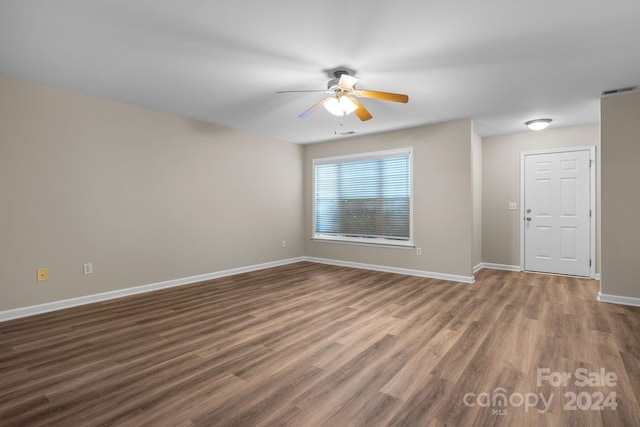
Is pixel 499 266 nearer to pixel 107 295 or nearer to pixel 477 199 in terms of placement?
pixel 477 199

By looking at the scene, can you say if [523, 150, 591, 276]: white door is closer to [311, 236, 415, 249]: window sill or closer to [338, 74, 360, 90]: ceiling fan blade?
[311, 236, 415, 249]: window sill

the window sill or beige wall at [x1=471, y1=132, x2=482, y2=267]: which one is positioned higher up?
beige wall at [x1=471, y1=132, x2=482, y2=267]

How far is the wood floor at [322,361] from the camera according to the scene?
1701 millimetres

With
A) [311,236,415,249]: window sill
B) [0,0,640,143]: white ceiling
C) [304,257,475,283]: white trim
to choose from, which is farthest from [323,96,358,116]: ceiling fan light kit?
[304,257,475,283]: white trim

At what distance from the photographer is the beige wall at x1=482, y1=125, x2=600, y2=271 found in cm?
530

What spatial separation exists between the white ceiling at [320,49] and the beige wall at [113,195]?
36cm

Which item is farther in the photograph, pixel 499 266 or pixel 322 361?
pixel 499 266

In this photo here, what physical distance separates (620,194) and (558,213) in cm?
152

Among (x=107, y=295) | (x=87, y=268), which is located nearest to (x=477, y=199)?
(x=107, y=295)

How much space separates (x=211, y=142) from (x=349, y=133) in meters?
2.39

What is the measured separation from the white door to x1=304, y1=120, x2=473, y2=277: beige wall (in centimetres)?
153

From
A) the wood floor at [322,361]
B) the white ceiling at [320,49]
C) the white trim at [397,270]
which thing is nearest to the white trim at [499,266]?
the white trim at [397,270]

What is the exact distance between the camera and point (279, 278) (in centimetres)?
493

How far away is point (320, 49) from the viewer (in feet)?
8.31
